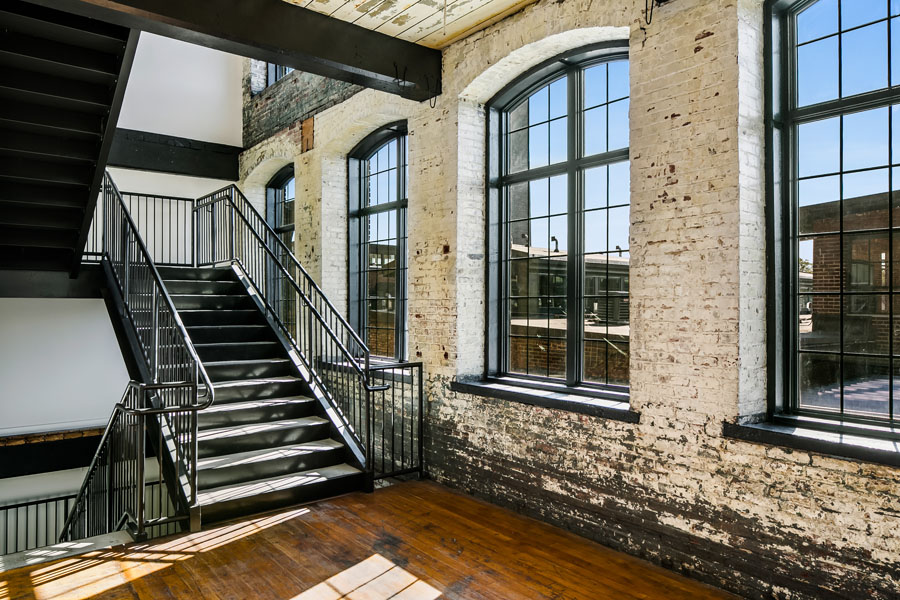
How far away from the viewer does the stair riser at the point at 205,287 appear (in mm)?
6660

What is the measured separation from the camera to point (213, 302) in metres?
6.65

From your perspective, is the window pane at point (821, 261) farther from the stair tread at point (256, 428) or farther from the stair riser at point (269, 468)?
the stair tread at point (256, 428)

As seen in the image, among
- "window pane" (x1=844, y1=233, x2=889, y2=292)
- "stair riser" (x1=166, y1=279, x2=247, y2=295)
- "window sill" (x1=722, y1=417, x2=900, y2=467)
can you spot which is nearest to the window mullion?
"window sill" (x1=722, y1=417, x2=900, y2=467)

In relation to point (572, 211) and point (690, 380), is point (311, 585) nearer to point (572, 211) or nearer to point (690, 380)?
point (690, 380)

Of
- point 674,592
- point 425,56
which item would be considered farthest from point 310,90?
point 674,592

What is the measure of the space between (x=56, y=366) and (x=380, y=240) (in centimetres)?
468

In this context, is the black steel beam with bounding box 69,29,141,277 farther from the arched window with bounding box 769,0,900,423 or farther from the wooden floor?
the arched window with bounding box 769,0,900,423

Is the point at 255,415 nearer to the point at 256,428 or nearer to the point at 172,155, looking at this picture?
the point at 256,428

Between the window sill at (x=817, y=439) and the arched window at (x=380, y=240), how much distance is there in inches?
150

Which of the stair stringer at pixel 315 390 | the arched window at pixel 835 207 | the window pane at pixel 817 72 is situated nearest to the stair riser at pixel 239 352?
the stair stringer at pixel 315 390

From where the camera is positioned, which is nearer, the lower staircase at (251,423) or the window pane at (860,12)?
the window pane at (860,12)

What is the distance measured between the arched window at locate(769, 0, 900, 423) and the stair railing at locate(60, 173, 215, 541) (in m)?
3.61

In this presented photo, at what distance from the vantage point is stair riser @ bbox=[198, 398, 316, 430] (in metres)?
4.98

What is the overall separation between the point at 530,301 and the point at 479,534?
74.0 inches
